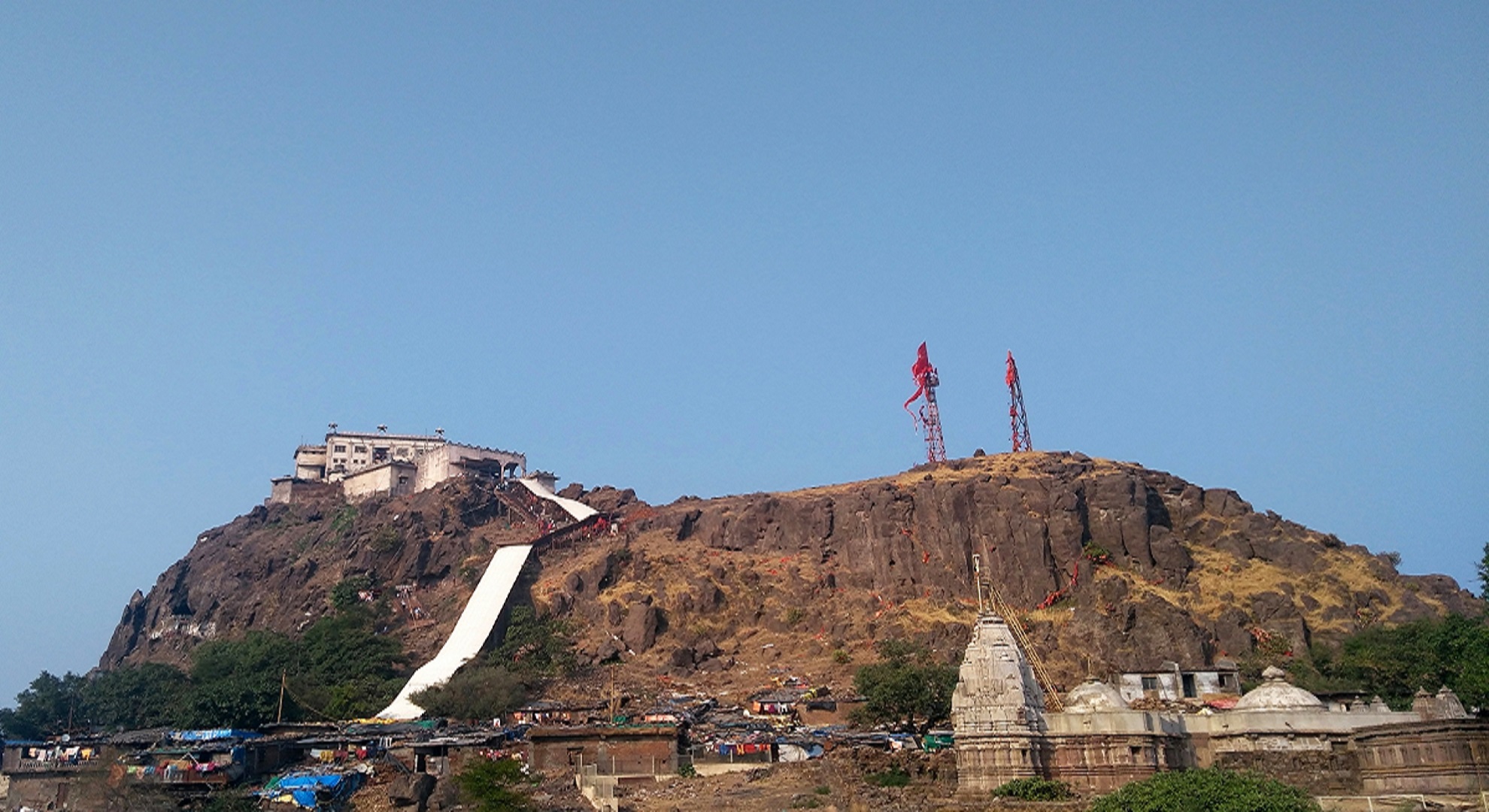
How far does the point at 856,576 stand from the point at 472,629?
→ 79.3 ft

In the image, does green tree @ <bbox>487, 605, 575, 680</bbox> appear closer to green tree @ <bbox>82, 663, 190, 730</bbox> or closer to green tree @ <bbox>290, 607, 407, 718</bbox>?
green tree @ <bbox>290, 607, 407, 718</bbox>

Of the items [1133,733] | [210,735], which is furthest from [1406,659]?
[210,735]

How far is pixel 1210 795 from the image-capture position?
2477 centimetres

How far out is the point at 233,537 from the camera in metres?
95.8

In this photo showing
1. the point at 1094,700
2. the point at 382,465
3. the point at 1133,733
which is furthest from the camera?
the point at 382,465

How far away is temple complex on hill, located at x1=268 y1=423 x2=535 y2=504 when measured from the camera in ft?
329

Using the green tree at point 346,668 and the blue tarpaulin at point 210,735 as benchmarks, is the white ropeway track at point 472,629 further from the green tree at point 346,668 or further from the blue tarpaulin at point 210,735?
the blue tarpaulin at point 210,735

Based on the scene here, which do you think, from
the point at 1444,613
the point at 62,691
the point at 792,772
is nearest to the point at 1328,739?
the point at 792,772

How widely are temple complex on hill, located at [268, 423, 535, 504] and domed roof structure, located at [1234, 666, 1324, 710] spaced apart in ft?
239

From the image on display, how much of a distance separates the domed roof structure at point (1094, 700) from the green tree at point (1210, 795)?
817cm

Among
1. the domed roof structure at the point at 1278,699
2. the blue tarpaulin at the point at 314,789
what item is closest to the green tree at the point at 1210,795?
the domed roof structure at the point at 1278,699

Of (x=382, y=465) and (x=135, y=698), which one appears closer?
(x=135, y=698)

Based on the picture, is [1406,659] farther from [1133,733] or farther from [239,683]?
[239,683]

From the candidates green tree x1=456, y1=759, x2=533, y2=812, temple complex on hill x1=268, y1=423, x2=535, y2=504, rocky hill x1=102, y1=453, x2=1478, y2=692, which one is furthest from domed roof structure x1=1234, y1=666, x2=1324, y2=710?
temple complex on hill x1=268, y1=423, x2=535, y2=504
